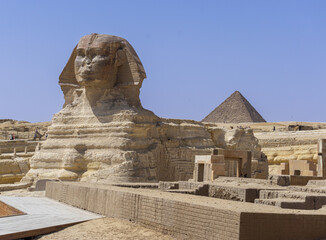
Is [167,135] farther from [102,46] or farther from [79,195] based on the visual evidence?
[79,195]

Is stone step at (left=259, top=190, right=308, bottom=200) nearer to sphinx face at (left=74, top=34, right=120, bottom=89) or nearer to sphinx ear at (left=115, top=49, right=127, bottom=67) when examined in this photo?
sphinx face at (left=74, top=34, right=120, bottom=89)

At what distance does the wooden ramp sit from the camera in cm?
751

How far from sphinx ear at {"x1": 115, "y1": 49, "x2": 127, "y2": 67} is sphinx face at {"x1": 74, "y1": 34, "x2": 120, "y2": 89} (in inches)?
7.5

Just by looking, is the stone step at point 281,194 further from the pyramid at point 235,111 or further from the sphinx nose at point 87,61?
the pyramid at point 235,111

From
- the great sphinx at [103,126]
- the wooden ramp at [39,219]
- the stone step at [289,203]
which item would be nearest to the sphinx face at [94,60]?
the great sphinx at [103,126]

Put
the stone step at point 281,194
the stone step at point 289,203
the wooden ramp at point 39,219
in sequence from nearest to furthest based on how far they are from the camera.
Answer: the stone step at point 289,203
the wooden ramp at point 39,219
the stone step at point 281,194

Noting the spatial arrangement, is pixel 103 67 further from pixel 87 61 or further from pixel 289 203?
pixel 289 203

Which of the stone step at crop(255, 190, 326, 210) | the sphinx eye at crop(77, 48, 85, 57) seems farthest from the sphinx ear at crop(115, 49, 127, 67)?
the stone step at crop(255, 190, 326, 210)

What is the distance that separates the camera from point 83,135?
18234 millimetres

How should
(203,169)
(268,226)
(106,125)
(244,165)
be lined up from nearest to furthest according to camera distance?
(268,226) → (203,169) → (244,165) → (106,125)

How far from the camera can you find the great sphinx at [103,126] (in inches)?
686

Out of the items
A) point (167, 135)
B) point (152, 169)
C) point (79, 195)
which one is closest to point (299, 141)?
point (167, 135)

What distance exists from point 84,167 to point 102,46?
4199 millimetres

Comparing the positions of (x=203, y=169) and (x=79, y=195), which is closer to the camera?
(x=79, y=195)
